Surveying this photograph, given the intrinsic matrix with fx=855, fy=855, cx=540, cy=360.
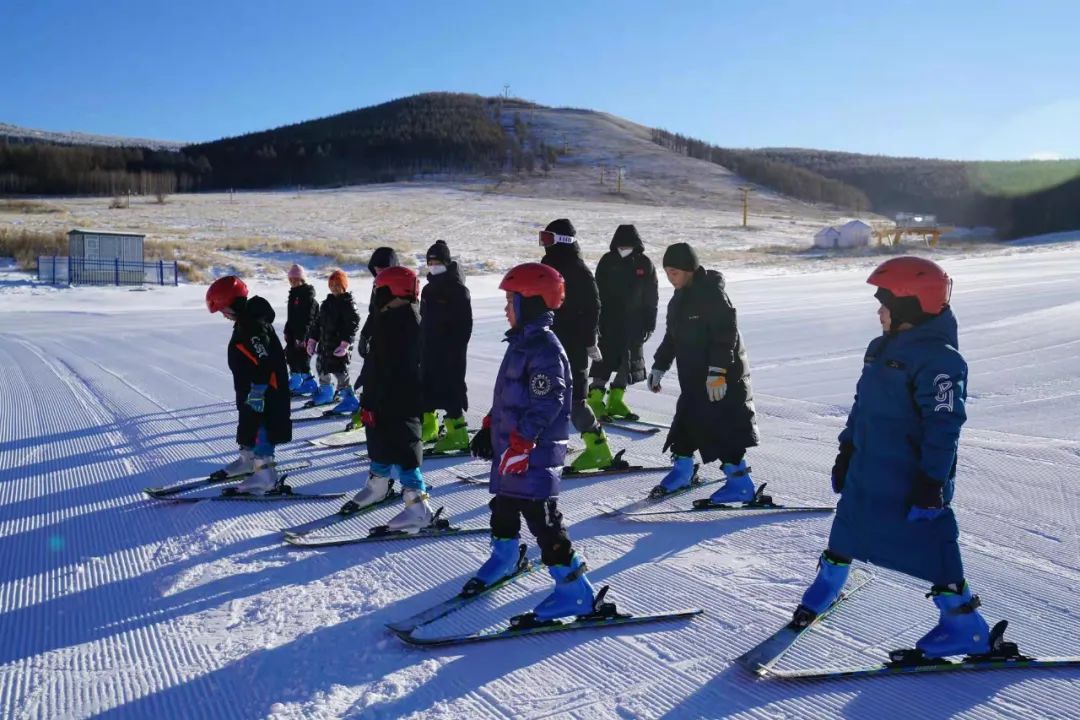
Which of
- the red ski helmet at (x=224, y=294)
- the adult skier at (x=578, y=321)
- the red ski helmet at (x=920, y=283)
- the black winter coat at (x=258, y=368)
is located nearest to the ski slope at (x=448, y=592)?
the adult skier at (x=578, y=321)

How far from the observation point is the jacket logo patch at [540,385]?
369cm

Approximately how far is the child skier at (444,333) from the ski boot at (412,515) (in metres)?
1.69

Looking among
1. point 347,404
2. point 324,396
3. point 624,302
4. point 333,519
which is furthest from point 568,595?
point 324,396

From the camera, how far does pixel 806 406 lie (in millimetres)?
9117

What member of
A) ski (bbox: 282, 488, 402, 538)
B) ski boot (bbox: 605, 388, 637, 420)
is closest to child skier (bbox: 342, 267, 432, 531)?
ski (bbox: 282, 488, 402, 538)

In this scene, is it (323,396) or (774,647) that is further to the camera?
(323,396)

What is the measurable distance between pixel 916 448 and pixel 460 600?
2.12m

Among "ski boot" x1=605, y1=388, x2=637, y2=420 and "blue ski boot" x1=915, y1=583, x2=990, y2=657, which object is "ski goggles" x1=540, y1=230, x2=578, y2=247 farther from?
"blue ski boot" x1=915, y1=583, x2=990, y2=657

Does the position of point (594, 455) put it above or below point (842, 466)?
below

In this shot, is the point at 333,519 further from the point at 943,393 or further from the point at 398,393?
the point at 943,393

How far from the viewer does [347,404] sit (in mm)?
9055

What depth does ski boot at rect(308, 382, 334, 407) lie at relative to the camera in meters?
9.56

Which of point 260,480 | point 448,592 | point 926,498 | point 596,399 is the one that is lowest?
point 448,592

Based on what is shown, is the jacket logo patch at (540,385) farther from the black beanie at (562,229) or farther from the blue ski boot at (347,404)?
the blue ski boot at (347,404)
